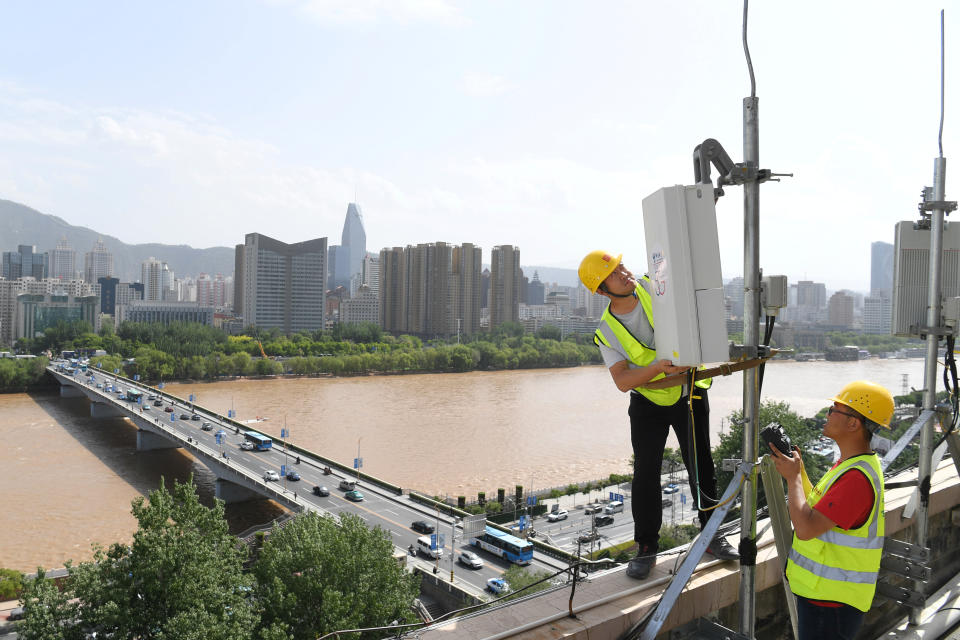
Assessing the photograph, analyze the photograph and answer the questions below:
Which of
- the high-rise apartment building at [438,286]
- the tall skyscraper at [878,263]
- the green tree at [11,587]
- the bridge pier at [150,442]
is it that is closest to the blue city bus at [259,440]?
the bridge pier at [150,442]

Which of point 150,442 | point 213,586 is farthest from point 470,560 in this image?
point 150,442

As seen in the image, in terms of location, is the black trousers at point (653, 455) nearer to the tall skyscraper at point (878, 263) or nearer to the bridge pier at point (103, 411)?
the bridge pier at point (103, 411)

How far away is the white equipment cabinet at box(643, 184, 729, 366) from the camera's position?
1.17 m

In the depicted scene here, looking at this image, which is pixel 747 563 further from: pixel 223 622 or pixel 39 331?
pixel 39 331

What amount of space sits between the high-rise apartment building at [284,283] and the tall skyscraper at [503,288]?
13293 millimetres

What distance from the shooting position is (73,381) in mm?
23891

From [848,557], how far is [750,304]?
518 mm

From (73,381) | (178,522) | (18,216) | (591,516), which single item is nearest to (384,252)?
(73,381)

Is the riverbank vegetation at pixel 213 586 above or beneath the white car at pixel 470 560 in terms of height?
above

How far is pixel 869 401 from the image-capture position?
4.19 feet

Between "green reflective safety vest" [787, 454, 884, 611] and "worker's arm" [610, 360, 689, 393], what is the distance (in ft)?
1.23

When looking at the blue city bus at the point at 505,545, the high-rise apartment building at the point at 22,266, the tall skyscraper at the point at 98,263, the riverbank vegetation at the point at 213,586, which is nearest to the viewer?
the riverbank vegetation at the point at 213,586

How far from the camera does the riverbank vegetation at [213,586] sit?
529cm

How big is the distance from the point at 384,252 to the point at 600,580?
5044 centimetres
